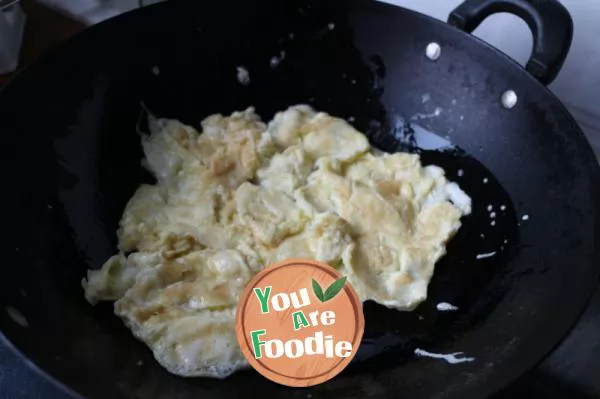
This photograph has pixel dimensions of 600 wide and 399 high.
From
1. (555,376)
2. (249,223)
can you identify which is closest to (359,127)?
(249,223)

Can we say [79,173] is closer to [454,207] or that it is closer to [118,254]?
[118,254]

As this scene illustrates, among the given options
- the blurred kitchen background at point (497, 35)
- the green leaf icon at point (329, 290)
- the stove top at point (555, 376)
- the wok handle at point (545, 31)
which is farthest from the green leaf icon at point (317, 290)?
the blurred kitchen background at point (497, 35)

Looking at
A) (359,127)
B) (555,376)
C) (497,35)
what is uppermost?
(497,35)

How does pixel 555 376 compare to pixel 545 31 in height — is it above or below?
below

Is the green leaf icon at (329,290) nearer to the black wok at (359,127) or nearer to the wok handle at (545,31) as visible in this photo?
the black wok at (359,127)

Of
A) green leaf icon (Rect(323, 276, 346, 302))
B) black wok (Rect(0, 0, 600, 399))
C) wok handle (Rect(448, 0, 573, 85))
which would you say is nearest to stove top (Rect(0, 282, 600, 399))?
black wok (Rect(0, 0, 600, 399))

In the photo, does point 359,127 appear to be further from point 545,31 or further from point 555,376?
point 555,376

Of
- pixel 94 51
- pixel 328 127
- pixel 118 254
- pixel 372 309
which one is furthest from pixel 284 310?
pixel 94 51
